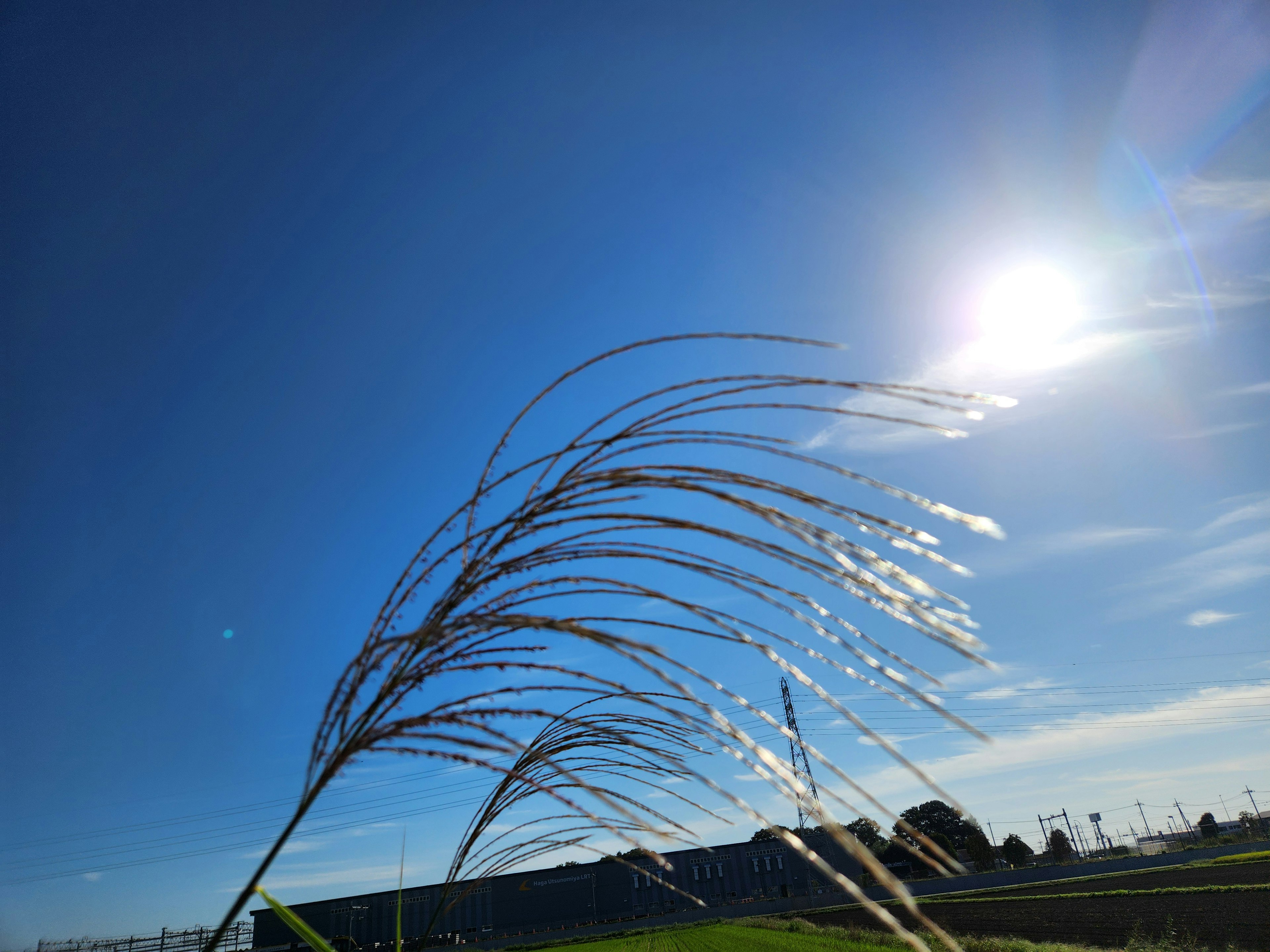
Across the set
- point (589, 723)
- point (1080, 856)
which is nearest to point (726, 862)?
point (1080, 856)

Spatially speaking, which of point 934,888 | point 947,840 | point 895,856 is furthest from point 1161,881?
point 895,856

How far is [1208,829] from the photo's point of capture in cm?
5656

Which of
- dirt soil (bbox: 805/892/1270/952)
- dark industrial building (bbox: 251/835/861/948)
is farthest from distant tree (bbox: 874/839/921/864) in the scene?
dirt soil (bbox: 805/892/1270/952)

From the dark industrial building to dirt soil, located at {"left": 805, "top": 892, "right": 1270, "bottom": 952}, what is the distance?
21876mm

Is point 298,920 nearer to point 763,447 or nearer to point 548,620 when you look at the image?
point 548,620

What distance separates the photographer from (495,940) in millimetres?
44906

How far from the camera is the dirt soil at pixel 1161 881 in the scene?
24953mm

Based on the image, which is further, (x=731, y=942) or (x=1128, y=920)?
(x=731, y=942)

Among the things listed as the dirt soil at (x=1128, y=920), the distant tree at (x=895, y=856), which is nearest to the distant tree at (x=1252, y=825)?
the distant tree at (x=895, y=856)

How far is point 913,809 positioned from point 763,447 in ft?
302

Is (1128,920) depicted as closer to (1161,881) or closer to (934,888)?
(1161,881)

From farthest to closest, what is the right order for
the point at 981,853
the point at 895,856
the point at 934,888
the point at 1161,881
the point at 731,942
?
the point at 895,856 → the point at 981,853 → the point at 934,888 → the point at 1161,881 → the point at 731,942

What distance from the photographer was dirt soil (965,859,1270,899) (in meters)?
25.0

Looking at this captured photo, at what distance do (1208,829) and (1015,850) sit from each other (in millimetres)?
16566
